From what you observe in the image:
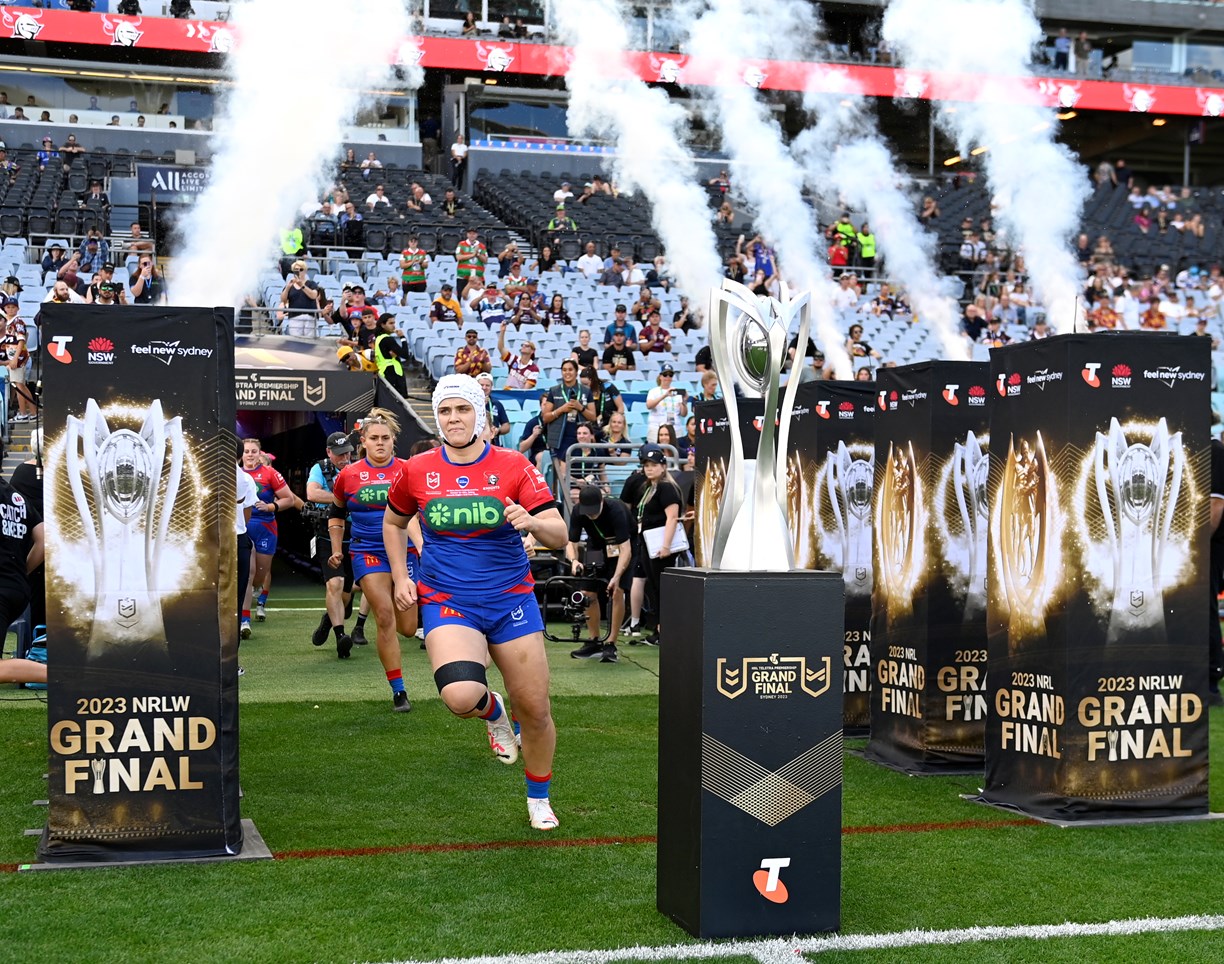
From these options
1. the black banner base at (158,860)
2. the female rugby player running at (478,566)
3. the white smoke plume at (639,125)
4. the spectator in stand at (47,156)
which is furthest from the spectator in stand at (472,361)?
the spectator in stand at (47,156)

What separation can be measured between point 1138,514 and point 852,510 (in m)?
2.41

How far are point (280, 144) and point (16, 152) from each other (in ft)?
59.8

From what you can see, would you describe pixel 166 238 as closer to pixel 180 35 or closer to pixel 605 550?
pixel 180 35

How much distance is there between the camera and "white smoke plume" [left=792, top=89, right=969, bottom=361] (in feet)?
87.8

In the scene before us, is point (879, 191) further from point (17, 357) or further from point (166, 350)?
point (166, 350)

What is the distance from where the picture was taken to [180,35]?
113 feet

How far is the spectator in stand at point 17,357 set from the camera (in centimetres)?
1603

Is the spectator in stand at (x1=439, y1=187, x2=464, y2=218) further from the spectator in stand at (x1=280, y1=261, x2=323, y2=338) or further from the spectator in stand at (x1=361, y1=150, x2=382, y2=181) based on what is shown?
the spectator in stand at (x1=280, y1=261, x2=323, y2=338)

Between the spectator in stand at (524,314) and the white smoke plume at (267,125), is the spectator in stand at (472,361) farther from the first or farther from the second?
the spectator in stand at (524,314)

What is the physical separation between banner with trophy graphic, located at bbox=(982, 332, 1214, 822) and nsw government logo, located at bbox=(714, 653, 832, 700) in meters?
2.21

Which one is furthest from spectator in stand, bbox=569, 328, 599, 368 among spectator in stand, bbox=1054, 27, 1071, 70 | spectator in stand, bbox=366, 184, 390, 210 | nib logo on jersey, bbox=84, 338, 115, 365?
spectator in stand, bbox=1054, 27, 1071, 70

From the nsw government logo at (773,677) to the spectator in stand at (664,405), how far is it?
11.7 m

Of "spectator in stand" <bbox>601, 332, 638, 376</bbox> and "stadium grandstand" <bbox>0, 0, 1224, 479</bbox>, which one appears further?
"stadium grandstand" <bbox>0, 0, 1224, 479</bbox>

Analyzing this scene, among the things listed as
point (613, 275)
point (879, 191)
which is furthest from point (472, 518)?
point (879, 191)
